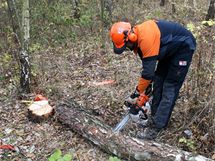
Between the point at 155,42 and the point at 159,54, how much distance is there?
240 millimetres

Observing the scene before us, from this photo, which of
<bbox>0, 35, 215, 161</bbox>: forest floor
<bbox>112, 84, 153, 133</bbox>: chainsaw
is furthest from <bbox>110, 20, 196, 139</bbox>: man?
<bbox>0, 35, 215, 161</bbox>: forest floor

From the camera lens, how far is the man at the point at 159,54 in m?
4.54

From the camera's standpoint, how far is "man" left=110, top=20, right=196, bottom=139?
14.9 ft

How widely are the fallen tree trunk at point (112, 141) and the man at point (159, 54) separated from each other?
1.86ft

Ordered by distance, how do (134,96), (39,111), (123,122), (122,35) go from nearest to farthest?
1. (122,35)
2. (134,96)
3. (123,122)
4. (39,111)

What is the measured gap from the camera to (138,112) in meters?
5.02

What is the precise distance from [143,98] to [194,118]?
2.72 feet

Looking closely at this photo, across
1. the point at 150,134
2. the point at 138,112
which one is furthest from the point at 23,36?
the point at 150,134

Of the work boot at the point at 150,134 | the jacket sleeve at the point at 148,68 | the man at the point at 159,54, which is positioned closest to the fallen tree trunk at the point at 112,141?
the work boot at the point at 150,134

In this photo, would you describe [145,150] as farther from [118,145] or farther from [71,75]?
[71,75]

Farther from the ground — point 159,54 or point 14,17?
point 14,17

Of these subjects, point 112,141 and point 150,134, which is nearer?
point 112,141

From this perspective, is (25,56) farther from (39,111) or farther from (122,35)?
(122,35)

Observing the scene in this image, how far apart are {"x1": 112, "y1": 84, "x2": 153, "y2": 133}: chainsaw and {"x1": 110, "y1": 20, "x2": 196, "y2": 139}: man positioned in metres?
0.11
